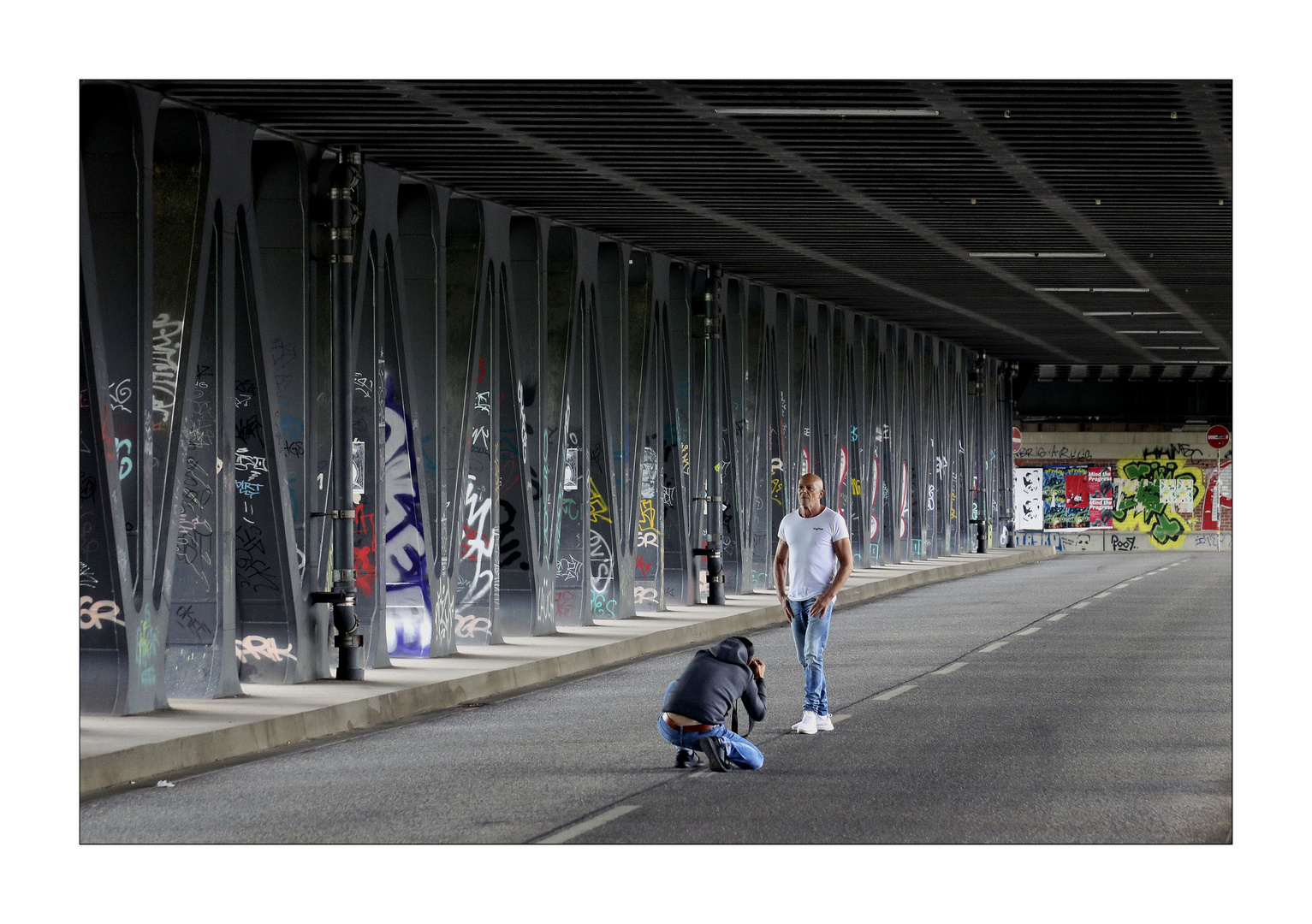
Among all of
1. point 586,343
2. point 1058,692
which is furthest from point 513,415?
point 1058,692

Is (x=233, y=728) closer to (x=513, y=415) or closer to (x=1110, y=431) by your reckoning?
(x=513, y=415)


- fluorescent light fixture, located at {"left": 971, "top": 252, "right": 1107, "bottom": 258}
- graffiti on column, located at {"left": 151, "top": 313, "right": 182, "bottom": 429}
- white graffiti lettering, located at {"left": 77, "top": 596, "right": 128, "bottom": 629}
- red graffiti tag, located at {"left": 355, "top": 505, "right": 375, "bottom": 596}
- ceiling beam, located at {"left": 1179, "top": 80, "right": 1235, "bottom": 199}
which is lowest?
white graffiti lettering, located at {"left": 77, "top": 596, "right": 128, "bottom": 629}

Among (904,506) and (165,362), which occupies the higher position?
(165,362)

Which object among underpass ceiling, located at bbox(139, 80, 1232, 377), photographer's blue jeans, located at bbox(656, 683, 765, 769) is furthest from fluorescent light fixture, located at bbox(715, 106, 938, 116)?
photographer's blue jeans, located at bbox(656, 683, 765, 769)

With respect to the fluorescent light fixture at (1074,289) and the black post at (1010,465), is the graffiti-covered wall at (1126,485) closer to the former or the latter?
the black post at (1010,465)

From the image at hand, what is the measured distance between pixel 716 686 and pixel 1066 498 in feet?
193

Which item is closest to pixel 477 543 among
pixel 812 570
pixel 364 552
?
pixel 364 552

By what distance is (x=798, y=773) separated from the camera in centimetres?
1146

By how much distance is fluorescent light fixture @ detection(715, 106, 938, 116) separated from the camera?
14680mm

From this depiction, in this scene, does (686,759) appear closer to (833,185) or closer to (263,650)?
(263,650)

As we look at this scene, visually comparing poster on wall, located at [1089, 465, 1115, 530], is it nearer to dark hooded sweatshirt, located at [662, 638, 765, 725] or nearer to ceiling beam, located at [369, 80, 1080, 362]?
ceiling beam, located at [369, 80, 1080, 362]

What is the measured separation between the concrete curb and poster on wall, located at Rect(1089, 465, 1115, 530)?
44.8 metres

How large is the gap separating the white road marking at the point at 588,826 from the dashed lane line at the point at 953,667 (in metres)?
8.47

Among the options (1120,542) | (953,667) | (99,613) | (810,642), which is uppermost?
(99,613)
